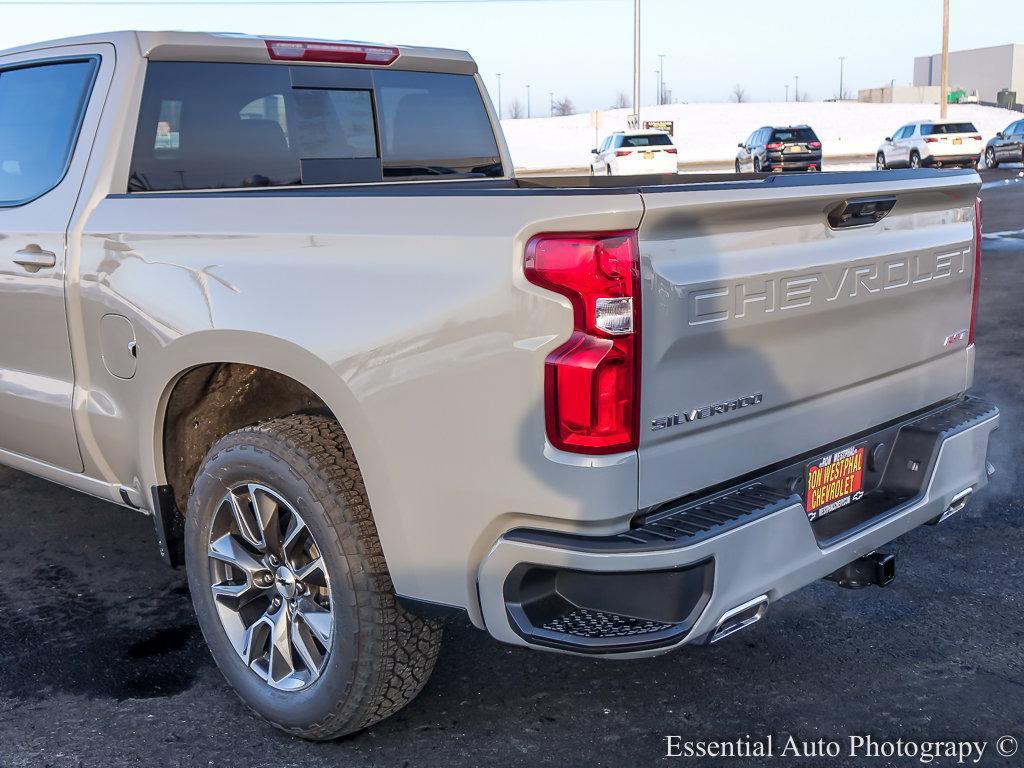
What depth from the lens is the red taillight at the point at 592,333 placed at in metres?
2.39

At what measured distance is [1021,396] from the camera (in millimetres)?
6664

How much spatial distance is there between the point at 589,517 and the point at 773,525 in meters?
0.52

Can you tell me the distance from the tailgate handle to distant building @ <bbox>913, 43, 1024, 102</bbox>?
440 feet

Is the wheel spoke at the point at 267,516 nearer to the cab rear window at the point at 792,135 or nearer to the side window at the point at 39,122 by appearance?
the side window at the point at 39,122

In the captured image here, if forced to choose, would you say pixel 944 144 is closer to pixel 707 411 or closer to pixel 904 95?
pixel 707 411

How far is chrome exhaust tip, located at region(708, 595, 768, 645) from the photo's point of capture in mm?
2592

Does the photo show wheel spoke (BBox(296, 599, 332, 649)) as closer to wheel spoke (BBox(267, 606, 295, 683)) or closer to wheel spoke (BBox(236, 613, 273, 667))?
wheel spoke (BBox(267, 606, 295, 683))

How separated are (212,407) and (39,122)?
138cm

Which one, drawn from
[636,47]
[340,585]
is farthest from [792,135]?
[340,585]

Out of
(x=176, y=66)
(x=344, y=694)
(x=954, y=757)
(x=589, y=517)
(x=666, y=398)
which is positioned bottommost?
(x=954, y=757)

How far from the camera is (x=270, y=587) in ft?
10.7

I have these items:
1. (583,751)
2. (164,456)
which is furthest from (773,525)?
(164,456)

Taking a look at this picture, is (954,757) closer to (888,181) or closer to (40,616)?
(888,181)

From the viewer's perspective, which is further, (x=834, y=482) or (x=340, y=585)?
(x=834, y=482)
